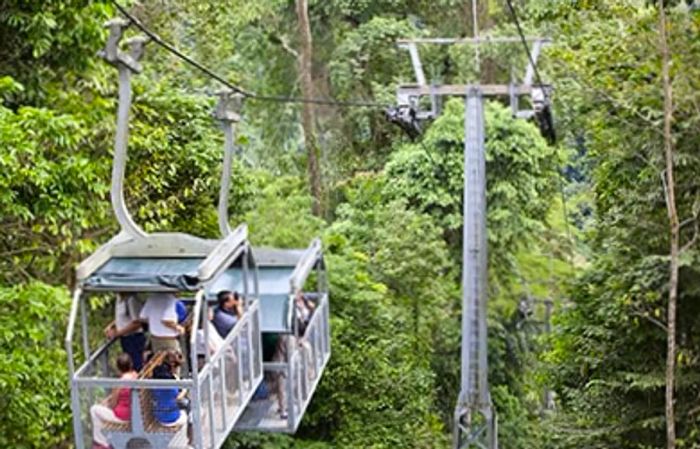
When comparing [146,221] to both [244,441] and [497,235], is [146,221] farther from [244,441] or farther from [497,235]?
[497,235]

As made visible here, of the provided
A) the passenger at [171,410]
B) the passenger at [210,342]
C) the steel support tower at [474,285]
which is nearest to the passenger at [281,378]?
the passenger at [210,342]

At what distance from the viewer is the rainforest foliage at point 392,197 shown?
800cm

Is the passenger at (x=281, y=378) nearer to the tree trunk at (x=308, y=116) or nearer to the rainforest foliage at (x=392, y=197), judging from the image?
the rainforest foliage at (x=392, y=197)

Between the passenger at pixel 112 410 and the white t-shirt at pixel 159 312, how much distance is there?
250mm

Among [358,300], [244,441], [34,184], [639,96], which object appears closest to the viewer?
[34,184]

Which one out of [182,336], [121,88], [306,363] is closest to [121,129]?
[121,88]

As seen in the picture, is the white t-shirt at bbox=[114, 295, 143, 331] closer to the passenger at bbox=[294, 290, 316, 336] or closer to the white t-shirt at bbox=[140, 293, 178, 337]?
the white t-shirt at bbox=[140, 293, 178, 337]

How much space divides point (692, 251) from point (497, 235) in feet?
30.1

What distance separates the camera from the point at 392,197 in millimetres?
16688

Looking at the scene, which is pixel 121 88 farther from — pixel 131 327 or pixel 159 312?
pixel 131 327

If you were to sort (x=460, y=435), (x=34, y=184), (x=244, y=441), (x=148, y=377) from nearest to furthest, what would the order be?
(x=148, y=377), (x=34, y=184), (x=460, y=435), (x=244, y=441)

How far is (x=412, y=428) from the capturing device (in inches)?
523

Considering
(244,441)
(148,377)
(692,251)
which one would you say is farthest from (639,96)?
(244,441)

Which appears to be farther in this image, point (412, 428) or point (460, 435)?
point (412, 428)
